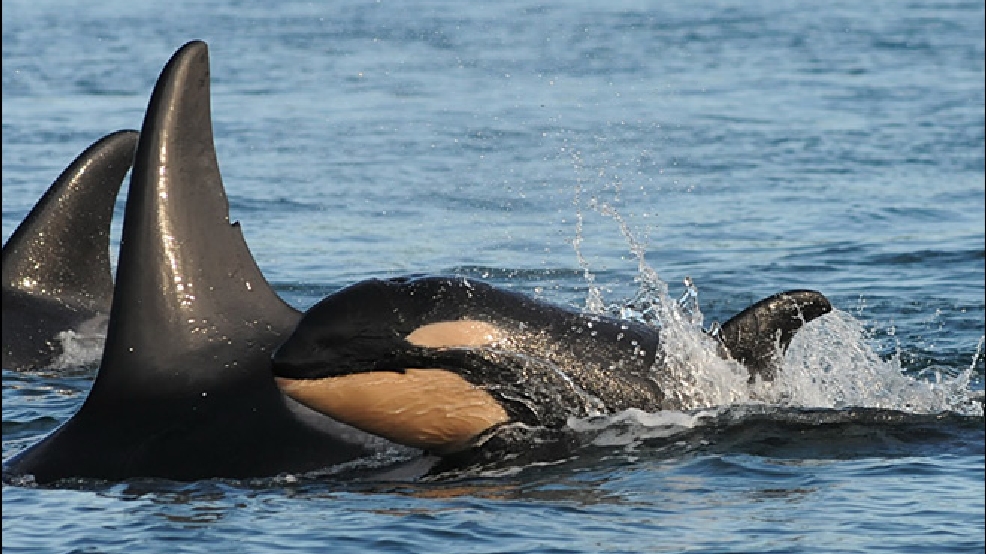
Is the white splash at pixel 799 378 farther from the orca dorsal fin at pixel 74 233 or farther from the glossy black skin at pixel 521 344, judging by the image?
the orca dorsal fin at pixel 74 233

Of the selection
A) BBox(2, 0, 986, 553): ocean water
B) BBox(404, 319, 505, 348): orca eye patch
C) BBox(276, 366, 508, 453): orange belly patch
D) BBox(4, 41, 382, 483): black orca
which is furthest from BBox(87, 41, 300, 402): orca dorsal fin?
BBox(404, 319, 505, 348): orca eye patch

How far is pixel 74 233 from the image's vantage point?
15.3 metres

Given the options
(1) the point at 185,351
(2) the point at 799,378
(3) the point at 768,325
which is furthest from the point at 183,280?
(2) the point at 799,378

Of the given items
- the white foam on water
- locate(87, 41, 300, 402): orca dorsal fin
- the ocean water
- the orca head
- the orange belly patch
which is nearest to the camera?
the ocean water

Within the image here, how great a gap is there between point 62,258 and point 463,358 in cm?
582

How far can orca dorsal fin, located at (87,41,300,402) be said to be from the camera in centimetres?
1166

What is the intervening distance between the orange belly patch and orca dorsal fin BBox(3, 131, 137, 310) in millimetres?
5095

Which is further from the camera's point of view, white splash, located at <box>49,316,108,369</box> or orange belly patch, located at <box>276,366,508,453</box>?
white splash, located at <box>49,316,108,369</box>

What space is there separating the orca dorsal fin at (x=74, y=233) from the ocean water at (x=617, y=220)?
55 centimetres

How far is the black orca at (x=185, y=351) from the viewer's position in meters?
11.4

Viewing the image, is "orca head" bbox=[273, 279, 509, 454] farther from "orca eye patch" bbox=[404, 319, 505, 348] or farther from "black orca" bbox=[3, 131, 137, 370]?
"black orca" bbox=[3, 131, 137, 370]

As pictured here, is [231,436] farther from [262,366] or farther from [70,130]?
[70,130]

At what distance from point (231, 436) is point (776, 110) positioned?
2395cm

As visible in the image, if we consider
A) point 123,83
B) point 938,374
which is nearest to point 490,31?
point 123,83
